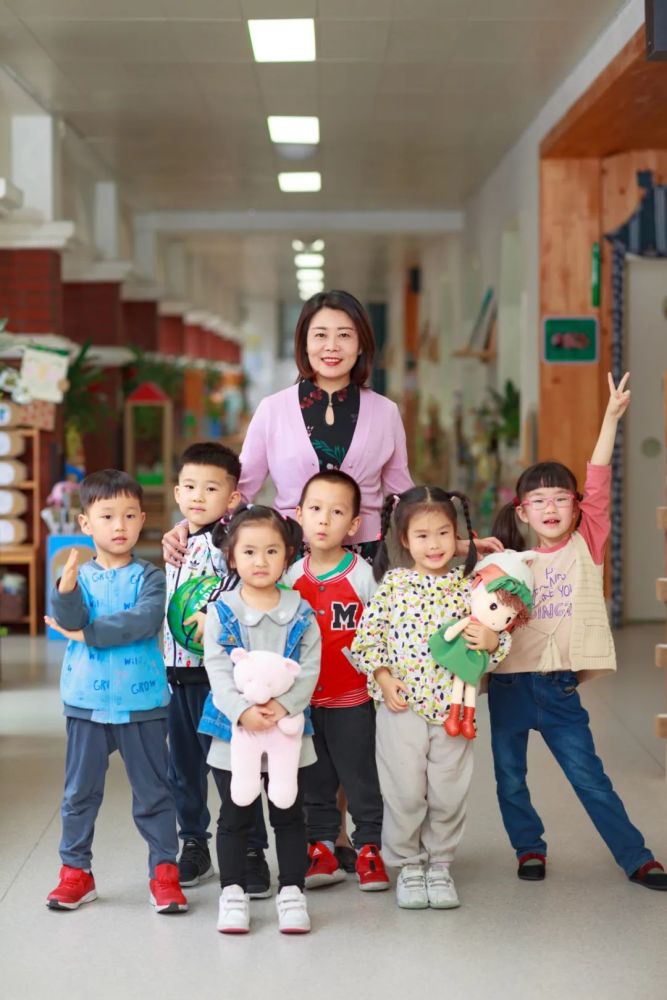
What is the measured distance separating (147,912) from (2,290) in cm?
559

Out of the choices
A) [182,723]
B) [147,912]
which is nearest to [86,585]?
[182,723]

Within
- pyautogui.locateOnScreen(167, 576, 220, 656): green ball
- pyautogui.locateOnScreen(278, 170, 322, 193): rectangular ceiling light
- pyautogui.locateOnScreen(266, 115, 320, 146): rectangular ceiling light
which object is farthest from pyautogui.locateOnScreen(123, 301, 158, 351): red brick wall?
pyautogui.locateOnScreen(167, 576, 220, 656): green ball

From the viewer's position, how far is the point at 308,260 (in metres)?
18.5

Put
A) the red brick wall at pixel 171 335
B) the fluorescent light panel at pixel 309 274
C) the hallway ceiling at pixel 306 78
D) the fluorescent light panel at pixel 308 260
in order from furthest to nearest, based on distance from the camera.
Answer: the fluorescent light panel at pixel 309 274
the fluorescent light panel at pixel 308 260
the red brick wall at pixel 171 335
the hallway ceiling at pixel 306 78

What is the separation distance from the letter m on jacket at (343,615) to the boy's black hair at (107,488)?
530mm

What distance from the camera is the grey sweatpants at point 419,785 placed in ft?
10.6

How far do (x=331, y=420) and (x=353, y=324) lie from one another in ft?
0.83

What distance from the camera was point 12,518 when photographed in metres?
7.58

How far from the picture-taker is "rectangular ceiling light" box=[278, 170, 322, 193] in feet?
35.6

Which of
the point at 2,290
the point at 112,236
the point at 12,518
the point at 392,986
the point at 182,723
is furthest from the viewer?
the point at 112,236

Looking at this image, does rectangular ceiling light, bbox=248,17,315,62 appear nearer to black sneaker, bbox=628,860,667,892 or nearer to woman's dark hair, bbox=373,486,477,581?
woman's dark hair, bbox=373,486,477,581

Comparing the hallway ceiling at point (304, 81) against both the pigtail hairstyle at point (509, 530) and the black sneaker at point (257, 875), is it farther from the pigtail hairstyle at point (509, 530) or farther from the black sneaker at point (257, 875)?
the black sneaker at point (257, 875)

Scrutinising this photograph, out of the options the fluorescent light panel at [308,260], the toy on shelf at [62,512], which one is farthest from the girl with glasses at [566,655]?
the fluorescent light panel at [308,260]

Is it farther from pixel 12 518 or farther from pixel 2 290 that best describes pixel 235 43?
pixel 12 518
